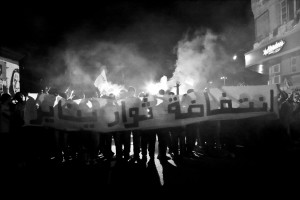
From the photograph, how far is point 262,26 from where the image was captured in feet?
67.1

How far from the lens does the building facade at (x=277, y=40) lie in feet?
52.0

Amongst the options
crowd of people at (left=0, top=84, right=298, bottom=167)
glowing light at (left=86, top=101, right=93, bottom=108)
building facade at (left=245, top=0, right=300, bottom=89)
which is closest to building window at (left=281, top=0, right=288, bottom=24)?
building facade at (left=245, top=0, right=300, bottom=89)

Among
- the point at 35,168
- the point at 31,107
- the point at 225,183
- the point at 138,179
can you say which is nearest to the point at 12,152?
the point at 35,168

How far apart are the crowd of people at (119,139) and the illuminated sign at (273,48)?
10.9 m

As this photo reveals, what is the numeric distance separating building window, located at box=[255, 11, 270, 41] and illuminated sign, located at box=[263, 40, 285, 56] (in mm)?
2048

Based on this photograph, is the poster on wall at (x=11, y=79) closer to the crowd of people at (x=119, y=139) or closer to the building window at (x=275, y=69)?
the crowd of people at (x=119, y=139)

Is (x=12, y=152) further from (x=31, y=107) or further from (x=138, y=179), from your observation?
(x=138, y=179)

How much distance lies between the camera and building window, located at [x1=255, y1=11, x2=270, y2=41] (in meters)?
19.7

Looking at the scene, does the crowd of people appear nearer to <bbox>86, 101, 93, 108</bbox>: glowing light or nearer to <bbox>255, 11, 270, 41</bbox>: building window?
<bbox>86, 101, 93, 108</bbox>: glowing light

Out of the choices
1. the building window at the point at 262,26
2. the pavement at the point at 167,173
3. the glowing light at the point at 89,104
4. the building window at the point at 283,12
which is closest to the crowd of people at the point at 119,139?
the glowing light at the point at 89,104

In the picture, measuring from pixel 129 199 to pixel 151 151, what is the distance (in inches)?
114

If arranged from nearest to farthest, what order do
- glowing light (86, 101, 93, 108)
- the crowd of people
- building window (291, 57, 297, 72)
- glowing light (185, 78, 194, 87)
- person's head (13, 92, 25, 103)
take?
the crowd of people < person's head (13, 92, 25, 103) < glowing light (86, 101, 93, 108) < glowing light (185, 78, 194, 87) < building window (291, 57, 297, 72)

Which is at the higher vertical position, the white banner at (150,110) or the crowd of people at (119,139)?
the white banner at (150,110)

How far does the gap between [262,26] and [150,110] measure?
17.7 meters
